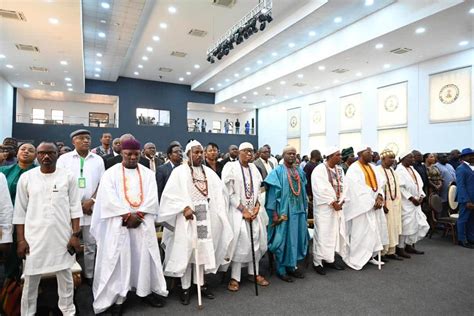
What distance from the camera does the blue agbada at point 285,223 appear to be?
4.06m

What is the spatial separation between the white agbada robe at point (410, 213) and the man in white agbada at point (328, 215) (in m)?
1.47

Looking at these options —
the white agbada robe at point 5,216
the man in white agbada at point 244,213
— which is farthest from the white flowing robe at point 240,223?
the white agbada robe at point 5,216

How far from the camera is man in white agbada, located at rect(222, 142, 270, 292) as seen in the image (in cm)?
377

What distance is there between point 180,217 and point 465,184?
5445 mm

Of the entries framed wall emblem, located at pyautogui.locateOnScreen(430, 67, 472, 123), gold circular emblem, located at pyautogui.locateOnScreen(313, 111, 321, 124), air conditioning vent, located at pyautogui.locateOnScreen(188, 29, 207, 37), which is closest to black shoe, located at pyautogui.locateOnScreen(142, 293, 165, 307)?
air conditioning vent, located at pyautogui.locateOnScreen(188, 29, 207, 37)

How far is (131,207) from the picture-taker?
312 centimetres

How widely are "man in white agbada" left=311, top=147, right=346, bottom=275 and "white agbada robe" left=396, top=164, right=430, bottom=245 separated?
4.84 ft

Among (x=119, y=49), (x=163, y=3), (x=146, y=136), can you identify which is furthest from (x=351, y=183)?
(x=146, y=136)

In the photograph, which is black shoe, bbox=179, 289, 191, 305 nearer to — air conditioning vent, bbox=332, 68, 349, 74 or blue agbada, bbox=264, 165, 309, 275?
blue agbada, bbox=264, 165, 309, 275

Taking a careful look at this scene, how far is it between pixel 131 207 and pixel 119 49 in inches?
481

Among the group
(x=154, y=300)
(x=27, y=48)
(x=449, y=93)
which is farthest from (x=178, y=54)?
(x=154, y=300)

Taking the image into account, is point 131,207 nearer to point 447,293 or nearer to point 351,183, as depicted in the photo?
point 351,183

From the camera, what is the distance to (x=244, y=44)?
548 inches

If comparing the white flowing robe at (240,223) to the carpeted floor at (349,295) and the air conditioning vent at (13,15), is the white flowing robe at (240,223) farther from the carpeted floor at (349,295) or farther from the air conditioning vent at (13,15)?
the air conditioning vent at (13,15)
